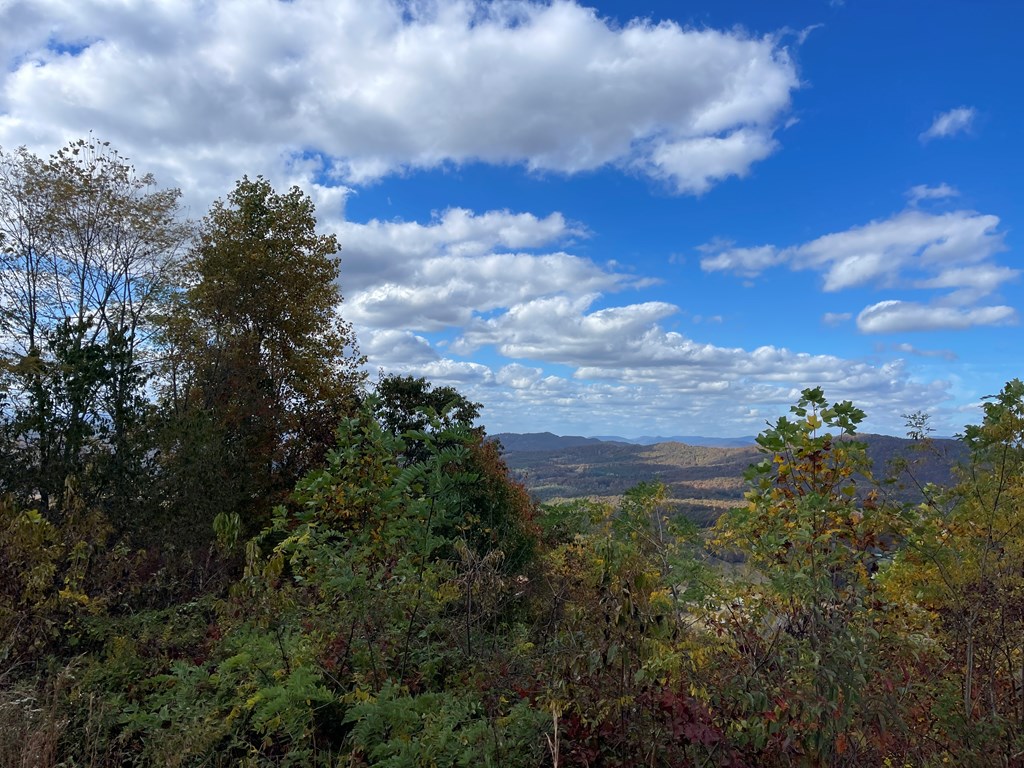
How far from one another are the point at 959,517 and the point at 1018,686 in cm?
113

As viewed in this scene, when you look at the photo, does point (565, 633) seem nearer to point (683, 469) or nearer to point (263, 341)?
point (263, 341)

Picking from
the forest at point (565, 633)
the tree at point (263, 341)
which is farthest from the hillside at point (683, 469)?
the tree at point (263, 341)

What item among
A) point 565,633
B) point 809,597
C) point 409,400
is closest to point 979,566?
point 809,597

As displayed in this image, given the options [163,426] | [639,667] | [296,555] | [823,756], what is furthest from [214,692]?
[163,426]

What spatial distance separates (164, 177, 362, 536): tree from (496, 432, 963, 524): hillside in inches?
216

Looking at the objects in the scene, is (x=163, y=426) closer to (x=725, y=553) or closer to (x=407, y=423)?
(x=407, y=423)

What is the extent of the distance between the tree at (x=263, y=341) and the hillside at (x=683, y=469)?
216 inches

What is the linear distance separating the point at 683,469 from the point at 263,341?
437 ft

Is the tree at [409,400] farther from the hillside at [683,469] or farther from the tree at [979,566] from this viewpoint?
the tree at [979,566]

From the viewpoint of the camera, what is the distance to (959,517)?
14.4 ft

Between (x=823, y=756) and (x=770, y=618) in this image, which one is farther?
(x=770, y=618)

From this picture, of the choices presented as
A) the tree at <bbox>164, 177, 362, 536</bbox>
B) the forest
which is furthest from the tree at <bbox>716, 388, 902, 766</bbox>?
the tree at <bbox>164, 177, 362, 536</bbox>

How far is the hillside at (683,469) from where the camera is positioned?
4492 millimetres

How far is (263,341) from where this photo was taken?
1819cm
